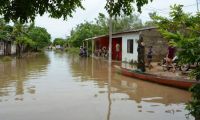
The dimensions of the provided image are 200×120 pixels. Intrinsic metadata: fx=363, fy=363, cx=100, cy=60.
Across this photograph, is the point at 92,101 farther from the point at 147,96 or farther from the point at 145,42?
the point at 145,42

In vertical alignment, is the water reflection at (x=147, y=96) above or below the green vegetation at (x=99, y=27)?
below

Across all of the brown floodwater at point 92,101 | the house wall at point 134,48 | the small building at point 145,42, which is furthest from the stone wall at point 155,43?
the brown floodwater at point 92,101

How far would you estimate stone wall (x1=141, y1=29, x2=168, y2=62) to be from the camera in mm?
26031

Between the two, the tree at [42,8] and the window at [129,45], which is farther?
the window at [129,45]

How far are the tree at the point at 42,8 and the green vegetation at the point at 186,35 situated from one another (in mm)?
563

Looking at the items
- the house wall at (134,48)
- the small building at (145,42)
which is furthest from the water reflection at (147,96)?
the house wall at (134,48)

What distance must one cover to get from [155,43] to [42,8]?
816 inches

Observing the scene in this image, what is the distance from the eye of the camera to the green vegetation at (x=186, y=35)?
19.7 ft

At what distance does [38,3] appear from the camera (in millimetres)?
6176

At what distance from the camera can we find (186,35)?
6.44 metres

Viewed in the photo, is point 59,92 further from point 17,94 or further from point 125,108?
point 125,108

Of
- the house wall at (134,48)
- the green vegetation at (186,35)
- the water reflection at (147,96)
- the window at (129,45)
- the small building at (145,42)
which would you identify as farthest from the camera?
the window at (129,45)

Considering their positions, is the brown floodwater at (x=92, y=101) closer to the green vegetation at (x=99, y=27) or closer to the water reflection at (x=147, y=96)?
the water reflection at (x=147, y=96)

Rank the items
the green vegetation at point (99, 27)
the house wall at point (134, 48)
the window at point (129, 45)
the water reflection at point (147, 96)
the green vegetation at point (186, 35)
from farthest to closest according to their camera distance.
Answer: the green vegetation at point (99, 27) < the window at point (129, 45) < the house wall at point (134, 48) < the water reflection at point (147, 96) < the green vegetation at point (186, 35)
